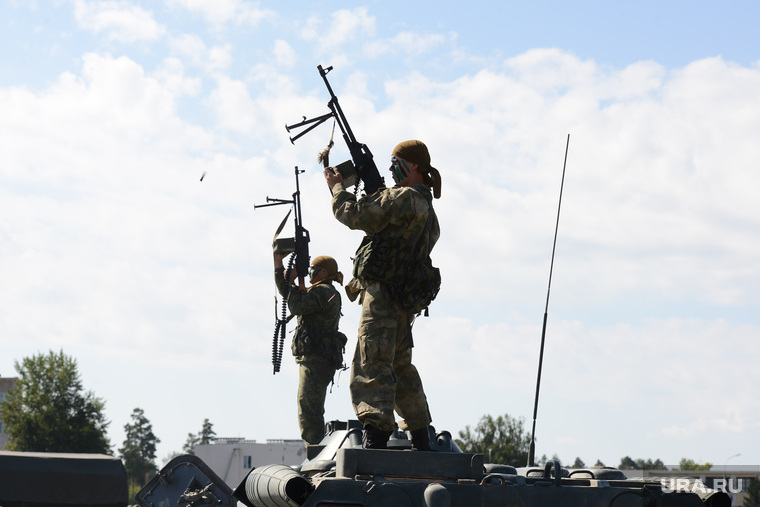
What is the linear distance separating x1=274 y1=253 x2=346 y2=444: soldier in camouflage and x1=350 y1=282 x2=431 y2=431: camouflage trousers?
15.8ft

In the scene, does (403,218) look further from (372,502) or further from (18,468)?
(18,468)

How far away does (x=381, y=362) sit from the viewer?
6629 mm

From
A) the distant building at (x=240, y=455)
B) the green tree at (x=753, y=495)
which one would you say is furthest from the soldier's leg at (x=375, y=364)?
the green tree at (x=753, y=495)

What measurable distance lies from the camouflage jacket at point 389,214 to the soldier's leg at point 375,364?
225 millimetres

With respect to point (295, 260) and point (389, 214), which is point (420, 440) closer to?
point (389, 214)

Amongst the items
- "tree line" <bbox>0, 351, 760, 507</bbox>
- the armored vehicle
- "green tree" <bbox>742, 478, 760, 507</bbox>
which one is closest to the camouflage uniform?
the armored vehicle

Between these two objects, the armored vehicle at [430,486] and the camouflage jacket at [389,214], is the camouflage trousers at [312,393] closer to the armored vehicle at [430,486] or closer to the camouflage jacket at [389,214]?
the armored vehicle at [430,486]

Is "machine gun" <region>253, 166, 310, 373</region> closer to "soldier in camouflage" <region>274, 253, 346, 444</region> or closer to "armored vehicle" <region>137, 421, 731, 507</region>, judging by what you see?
"soldier in camouflage" <region>274, 253, 346, 444</region>

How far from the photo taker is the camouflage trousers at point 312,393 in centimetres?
1162

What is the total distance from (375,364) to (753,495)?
90138 millimetres

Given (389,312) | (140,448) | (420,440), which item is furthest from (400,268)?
(140,448)

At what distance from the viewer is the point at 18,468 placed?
1734 centimetres

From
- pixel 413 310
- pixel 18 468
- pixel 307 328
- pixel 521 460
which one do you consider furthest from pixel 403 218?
pixel 521 460

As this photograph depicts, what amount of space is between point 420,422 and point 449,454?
857mm
